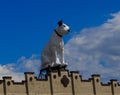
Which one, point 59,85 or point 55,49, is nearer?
point 59,85

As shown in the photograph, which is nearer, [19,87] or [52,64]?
[19,87]

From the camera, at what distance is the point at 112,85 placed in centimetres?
6638

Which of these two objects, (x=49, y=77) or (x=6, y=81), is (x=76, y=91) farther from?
(x=6, y=81)

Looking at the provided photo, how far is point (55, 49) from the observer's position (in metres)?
63.1

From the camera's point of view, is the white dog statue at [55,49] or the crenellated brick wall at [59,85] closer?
the crenellated brick wall at [59,85]

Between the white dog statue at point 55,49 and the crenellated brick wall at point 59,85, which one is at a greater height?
the white dog statue at point 55,49

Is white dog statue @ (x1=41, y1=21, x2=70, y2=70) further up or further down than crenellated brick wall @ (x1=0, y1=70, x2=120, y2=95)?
further up

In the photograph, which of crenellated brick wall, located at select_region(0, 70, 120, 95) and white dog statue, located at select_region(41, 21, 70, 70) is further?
white dog statue, located at select_region(41, 21, 70, 70)

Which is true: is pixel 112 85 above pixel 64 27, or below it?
below

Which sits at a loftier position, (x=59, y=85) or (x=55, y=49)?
(x=55, y=49)

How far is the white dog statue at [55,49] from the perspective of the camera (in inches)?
2482

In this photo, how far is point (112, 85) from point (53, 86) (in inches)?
353

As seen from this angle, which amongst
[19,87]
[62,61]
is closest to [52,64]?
[62,61]

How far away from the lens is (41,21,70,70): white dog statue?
2482 inches
